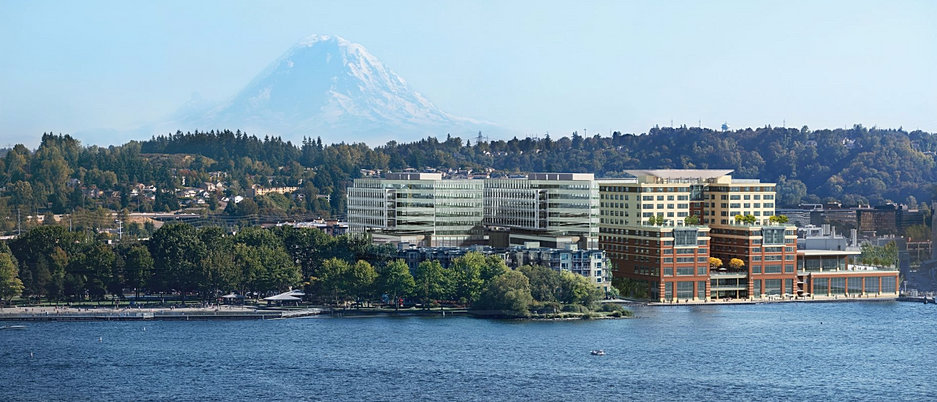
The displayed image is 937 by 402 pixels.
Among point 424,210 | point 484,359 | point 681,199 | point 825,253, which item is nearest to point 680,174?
point 681,199

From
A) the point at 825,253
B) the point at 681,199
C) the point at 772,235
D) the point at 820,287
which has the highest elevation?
the point at 681,199

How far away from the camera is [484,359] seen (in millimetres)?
74812

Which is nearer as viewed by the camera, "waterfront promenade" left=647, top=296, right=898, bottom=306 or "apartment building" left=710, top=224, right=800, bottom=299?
"waterfront promenade" left=647, top=296, right=898, bottom=306

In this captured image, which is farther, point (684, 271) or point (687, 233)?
point (684, 271)

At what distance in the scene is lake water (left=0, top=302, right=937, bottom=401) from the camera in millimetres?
67375

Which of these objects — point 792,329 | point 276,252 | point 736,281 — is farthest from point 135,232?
point 792,329

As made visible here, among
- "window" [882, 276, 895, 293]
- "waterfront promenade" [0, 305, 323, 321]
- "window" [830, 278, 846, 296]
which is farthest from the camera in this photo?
"window" [882, 276, 895, 293]

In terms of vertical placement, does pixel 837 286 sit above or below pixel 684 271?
below

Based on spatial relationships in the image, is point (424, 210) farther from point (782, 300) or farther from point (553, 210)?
point (782, 300)

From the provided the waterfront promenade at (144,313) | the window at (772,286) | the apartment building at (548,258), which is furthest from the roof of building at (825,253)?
the waterfront promenade at (144,313)

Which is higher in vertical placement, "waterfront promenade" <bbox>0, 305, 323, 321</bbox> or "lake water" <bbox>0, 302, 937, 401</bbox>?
"waterfront promenade" <bbox>0, 305, 323, 321</bbox>

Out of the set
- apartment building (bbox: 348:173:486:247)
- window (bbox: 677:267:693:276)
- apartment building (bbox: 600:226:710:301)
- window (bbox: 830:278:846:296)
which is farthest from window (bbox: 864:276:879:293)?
apartment building (bbox: 348:173:486:247)

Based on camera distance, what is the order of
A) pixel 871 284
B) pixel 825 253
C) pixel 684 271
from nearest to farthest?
pixel 684 271 < pixel 825 253 < pixel 871 284

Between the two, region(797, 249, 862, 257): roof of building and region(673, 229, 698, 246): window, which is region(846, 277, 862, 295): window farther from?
region(673, 229, 698, 246): window
